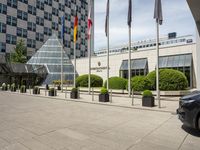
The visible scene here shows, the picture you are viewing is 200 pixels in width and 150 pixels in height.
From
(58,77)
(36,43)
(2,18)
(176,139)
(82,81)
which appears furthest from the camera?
(36,43)

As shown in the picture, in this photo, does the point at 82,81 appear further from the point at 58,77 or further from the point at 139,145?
the point at 139,145

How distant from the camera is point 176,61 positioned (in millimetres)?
28750

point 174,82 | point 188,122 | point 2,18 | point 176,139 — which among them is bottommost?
point 176,139

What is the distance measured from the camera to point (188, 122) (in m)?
6.48

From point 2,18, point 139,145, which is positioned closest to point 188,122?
point 139,145

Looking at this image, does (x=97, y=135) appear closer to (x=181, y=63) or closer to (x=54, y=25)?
(x=181, y=63)

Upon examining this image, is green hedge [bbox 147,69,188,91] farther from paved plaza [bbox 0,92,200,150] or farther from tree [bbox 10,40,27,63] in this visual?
tree [bbox 10,40,27,63]

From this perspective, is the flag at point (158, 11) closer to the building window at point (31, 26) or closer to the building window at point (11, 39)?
the building window at point (11, 39)

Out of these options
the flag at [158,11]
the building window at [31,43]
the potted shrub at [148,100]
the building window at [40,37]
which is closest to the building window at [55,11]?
the building window at [40,37]

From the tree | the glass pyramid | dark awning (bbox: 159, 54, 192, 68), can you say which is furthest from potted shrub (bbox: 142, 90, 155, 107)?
the tree

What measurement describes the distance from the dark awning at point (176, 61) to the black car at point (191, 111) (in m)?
22.7

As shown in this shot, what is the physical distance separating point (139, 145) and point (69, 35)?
211ft

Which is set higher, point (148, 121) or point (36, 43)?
point (36, 43)

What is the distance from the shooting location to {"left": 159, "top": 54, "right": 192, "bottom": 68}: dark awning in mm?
27469
